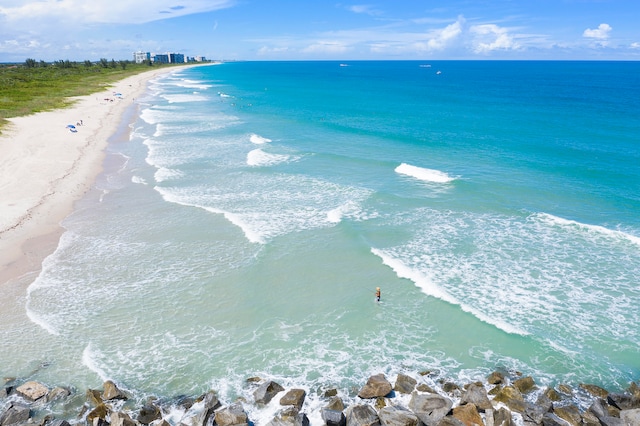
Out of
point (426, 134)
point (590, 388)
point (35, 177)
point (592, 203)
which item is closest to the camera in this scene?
point (590, 388)

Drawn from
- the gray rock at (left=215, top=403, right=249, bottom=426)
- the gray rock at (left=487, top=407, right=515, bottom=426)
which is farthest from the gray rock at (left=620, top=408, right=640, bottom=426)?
the gray rock at (left=215, top=403, right=249, bottom=426)

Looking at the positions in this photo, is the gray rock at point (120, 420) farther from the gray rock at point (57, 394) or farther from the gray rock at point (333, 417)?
the gray rock at point (333, 417)

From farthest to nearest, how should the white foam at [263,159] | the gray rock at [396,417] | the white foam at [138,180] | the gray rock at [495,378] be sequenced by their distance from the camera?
the white foam at [263,159] → the white foam at [138,180] → the gray rock at [495,378] → the gray rock at [396,417]

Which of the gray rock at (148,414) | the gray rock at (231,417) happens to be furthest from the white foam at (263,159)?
the gray rock at (231,417)

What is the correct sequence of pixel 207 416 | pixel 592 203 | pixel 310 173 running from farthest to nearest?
1. pixel 310 173
2. pixel 592 203
3. pixel 207 416

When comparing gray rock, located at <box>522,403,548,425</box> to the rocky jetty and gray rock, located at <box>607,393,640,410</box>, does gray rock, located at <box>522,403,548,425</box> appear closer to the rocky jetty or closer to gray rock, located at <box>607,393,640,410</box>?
the rocky jetty

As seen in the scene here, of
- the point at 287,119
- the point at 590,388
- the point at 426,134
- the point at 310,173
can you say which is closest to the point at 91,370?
the point at 590,388

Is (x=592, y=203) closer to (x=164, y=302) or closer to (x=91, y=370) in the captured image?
(x=164, y=302)
